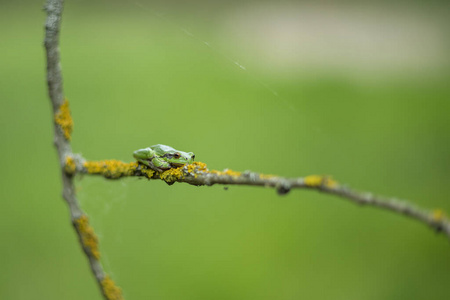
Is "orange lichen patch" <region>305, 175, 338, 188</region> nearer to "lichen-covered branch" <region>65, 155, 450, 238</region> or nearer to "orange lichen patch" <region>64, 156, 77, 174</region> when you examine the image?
"lichen-covered branch" <region>65, 155, 450, 238</region>

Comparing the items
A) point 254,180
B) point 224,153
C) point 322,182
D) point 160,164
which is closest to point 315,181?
point 322,182

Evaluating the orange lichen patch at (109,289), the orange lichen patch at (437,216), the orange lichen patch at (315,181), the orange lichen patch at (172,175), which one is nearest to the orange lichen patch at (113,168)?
the orange lichen patch at (172,175)

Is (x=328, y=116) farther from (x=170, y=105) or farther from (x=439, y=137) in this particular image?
(x=170, y=105)

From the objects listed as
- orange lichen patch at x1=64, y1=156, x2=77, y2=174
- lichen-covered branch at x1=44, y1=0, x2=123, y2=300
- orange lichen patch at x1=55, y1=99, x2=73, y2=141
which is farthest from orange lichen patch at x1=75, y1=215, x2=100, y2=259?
orange lichen patch at x1=55, y1=99, x2=73, y2=141

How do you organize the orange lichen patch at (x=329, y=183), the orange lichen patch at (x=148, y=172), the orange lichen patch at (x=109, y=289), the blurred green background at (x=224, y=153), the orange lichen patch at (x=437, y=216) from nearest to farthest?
the orange lichen patch at (x=437, y=216), the orange lichen patch at (x=329, y=183), the orange lichen patch at (x=148, y=172), the orange lichen patch at (x=109, y=289), the blurred green background at (x=224, y=153)

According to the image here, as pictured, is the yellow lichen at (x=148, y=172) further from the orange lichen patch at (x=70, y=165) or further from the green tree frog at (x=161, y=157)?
the orange lichen patch at (x=70, y=165)
